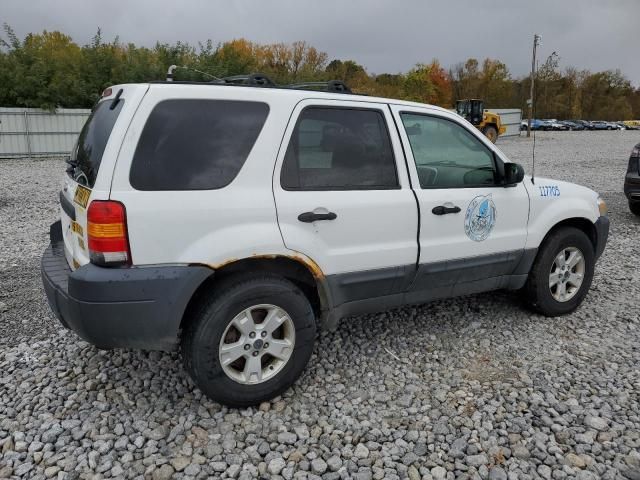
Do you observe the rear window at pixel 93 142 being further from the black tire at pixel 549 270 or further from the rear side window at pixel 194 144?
the black tire at pixel 549 270

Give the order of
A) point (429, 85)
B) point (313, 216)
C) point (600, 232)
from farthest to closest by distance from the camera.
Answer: point (429, 85) → point (600, 232) → point (313, 216)

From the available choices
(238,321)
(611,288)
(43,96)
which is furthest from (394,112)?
(43,96)

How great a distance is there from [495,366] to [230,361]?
188 centimetres

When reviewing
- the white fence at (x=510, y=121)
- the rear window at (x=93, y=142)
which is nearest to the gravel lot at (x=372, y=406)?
the rear window at (x=93, y=142)

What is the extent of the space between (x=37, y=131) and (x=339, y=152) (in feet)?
64.0

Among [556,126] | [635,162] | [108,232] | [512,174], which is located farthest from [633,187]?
[556,126]

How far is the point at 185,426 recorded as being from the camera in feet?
9.57

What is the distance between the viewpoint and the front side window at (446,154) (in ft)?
11.7

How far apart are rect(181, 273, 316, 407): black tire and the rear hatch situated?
2.41ft

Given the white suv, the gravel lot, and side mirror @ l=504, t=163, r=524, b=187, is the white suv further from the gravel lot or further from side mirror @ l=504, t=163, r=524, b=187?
the gravel lot

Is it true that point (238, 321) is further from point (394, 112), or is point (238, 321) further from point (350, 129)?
point (394, 112)

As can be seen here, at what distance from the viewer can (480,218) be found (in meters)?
3.77

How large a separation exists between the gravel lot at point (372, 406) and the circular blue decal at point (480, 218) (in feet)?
2.81

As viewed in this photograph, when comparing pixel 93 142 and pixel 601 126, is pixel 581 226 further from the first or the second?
pixel 601 126
